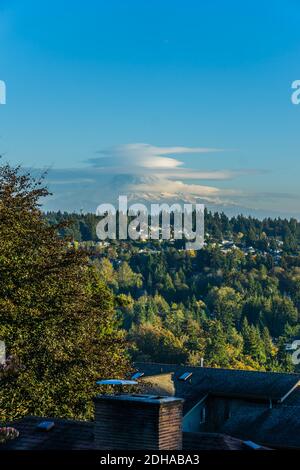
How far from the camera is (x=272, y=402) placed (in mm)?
47438

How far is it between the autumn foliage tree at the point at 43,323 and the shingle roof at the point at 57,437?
24.9 ft

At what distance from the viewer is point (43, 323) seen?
95.1ft

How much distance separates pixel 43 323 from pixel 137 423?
41.4 ft

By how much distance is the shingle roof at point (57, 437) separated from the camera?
61.6 feet

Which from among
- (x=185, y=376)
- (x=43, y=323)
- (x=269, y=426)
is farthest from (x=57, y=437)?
(x=185, y=376)

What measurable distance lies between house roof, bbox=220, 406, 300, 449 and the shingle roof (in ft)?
61.5

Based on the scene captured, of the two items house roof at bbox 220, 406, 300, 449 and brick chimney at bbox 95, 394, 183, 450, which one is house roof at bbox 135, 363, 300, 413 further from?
brick chimney at bbox 95, 394, 183, 450

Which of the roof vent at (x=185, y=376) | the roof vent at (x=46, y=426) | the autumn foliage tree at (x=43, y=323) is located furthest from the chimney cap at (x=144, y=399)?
the roof vent at (x=185, y=376)

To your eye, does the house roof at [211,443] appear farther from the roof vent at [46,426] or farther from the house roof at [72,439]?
the roof vent at [46,426]

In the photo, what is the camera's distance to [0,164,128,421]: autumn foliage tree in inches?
1113

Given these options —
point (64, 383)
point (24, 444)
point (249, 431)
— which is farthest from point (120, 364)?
point (24, 444)

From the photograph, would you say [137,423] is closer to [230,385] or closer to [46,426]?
[46,426]

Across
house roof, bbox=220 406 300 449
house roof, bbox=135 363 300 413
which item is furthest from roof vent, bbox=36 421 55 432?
house roof, bbox=135 363 300 413
